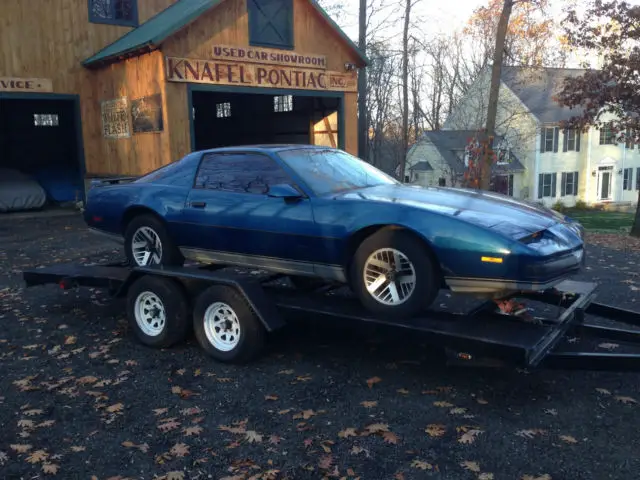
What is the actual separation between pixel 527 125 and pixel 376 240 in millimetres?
35866

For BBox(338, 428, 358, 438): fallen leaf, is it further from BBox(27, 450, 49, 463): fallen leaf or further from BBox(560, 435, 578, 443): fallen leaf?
BBox(27, 450, 49, 463): fallen leaf

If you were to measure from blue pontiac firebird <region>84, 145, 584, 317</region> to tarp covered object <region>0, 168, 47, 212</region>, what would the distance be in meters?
12.1

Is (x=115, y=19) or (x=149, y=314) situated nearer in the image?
(x=149, y=314)

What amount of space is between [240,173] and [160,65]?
9.29 metres

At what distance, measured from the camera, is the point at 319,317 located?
496 centimetres

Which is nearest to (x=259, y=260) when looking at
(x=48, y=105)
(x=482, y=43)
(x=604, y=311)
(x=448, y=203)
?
(x=448, y=203)

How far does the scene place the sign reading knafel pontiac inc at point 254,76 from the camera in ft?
46.3

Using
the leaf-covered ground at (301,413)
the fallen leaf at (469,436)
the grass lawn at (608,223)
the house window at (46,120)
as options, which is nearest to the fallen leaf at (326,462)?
the leaf-covered ground at (301,413)

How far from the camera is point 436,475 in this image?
11.6 ft

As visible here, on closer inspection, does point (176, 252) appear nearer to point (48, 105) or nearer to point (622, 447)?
point (622, 447)

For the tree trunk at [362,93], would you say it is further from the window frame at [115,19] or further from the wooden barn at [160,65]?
the window frame at [115,19]

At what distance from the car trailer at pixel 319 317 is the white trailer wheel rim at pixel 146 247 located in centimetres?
23

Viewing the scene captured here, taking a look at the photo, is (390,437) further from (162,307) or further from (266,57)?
(266,57)

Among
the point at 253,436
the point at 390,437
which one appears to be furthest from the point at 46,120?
the point at 390,437
